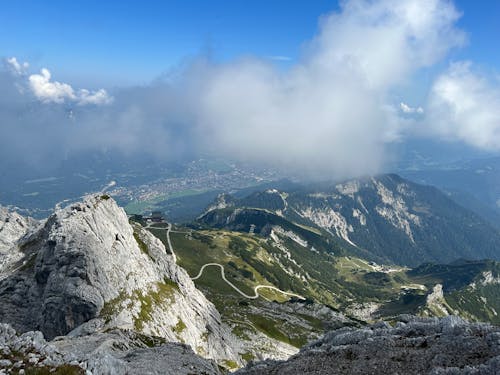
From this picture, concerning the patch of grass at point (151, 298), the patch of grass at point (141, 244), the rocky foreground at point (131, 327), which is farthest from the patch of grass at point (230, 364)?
the patch of grass at point (141, 244)

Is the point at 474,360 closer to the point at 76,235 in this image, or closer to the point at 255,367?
the point at 255,367

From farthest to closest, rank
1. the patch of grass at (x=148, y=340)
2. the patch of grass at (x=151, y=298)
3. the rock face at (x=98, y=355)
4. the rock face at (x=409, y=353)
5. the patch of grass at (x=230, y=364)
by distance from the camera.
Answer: the patch of grass at (x=230, y=364) < the patch of grass at (x=151, y=298) < the patch of grass at (x=148, y=340) < the rock face at (x=98, y=355) < the rock face at (x=409, y=353)

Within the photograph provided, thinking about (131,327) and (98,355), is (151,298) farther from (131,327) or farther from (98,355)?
(98,355)

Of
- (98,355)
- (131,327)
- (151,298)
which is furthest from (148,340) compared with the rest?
(98,355)

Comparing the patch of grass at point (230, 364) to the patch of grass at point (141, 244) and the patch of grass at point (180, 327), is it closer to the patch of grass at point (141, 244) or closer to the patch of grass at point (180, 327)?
the patch of grass at point (180, 327)

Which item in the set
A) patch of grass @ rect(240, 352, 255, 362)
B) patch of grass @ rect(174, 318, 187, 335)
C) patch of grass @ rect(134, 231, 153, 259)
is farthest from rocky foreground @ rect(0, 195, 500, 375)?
patch of grass @ rect(240, 352, 255, 362)

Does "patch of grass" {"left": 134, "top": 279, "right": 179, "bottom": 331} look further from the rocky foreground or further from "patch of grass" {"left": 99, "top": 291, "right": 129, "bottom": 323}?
"patch of grass" {"left": 99, "top": 291, "right": 129, "bottom": 323}

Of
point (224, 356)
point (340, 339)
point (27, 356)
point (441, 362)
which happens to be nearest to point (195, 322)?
point (224, 356)
